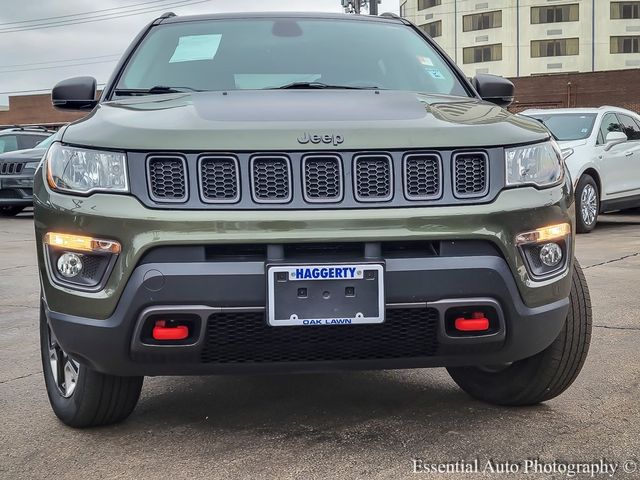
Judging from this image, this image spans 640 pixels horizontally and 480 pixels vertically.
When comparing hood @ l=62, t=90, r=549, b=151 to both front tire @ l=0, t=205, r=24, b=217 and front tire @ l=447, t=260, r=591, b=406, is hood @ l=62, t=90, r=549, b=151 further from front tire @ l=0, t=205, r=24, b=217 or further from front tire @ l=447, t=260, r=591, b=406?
front tire @ l=0, t=205, r=24, b=217

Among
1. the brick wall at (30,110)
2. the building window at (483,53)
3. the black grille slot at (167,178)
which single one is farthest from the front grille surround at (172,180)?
the building window at (483,53)

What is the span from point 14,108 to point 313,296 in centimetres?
5181

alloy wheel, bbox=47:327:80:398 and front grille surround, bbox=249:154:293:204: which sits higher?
front grille surround, bbox=249:154:293:204

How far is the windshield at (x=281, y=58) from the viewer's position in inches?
139

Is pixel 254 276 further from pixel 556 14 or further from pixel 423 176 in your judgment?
pixel 556 14

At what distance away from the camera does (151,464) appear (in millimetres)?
2658

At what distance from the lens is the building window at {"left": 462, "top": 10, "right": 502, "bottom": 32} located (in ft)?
192

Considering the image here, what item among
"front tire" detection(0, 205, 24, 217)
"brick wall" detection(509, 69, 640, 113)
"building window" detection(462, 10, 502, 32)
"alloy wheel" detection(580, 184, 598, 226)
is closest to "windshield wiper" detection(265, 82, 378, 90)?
"alloy wheel" detection(580, 184, 598, 226)

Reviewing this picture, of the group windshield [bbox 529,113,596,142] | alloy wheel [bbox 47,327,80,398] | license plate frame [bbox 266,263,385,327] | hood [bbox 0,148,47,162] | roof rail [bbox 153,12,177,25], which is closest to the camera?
license plate frame [bbox 266,263,385,327]

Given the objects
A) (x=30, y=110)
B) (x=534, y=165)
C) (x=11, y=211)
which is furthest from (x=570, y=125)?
(x=30, y=110)

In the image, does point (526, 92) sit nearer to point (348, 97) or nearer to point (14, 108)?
point (348, 97)

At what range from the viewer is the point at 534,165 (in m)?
2.68

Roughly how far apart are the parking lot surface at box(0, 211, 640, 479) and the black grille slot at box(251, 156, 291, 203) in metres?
0.85

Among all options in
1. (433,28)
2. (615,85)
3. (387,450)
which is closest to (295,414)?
(387,450)
